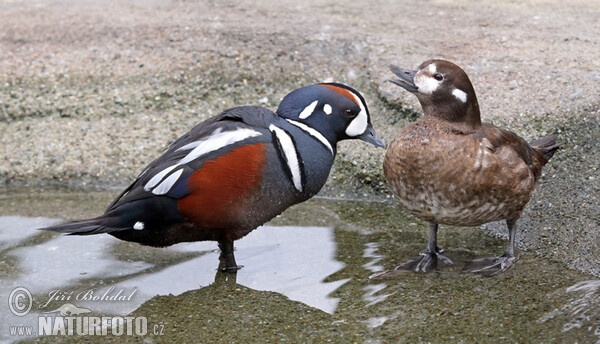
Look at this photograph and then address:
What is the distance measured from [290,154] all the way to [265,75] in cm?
221

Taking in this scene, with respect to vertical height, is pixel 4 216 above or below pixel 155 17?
below

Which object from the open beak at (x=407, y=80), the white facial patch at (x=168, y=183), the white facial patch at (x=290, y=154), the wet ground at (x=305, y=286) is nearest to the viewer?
the wet ground at (x=305, y=286)

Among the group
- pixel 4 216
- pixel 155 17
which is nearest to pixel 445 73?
pixel 4 216

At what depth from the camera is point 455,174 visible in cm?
377

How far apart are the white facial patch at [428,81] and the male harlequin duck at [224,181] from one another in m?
0.56

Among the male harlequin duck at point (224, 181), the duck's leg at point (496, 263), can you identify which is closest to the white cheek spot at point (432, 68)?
the male harlequin duck at point (224, 181)

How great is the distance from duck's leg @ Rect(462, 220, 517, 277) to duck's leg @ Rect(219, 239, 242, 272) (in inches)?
50.1

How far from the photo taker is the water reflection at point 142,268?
3.76m

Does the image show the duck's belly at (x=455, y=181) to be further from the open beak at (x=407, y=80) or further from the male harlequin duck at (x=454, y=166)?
the open beak at (x=407, y=80)

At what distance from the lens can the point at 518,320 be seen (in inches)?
131

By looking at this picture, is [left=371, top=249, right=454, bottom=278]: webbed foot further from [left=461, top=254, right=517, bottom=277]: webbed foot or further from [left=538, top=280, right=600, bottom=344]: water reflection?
[left=538, top=280, right=600, bottom=344]: water reflection

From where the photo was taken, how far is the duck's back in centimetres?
378

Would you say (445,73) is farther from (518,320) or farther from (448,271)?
(518,320)

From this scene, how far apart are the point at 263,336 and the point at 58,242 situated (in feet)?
5.68
